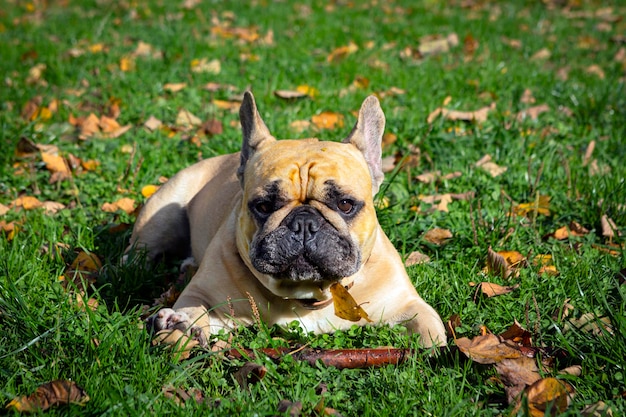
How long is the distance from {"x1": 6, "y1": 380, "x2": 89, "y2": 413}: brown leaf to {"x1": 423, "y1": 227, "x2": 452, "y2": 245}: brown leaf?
228cm

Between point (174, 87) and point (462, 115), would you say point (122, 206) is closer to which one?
point (174, 87)

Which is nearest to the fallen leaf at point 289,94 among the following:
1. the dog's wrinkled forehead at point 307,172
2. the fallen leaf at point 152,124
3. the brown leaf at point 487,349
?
the fallen leaf at point 152,124

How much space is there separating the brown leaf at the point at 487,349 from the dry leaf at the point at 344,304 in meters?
0.45

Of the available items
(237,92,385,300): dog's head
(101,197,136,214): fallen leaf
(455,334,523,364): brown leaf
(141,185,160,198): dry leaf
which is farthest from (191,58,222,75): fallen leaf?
(455,334,523,364): brown leaf

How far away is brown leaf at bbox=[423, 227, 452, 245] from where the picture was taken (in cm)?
407

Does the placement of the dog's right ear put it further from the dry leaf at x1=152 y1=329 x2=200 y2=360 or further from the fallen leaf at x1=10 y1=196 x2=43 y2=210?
the fallen leaf at x1=10 y1=196 x2=43 y2=210

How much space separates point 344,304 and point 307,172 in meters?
0.65

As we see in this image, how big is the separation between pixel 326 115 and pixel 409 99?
876 mm

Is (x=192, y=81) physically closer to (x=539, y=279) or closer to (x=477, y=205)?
(x=477, y=205)

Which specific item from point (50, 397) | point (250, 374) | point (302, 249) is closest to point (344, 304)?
point (302, 249)

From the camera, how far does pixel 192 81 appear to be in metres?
6.32

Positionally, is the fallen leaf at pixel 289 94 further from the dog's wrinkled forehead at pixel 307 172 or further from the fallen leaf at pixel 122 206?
the dog's wrinkled forehead at pixel 307 172

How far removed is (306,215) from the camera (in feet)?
9.93

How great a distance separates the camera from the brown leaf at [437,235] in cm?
407
